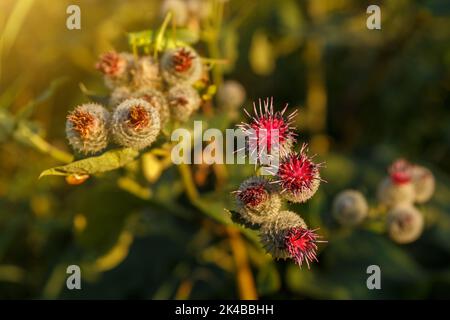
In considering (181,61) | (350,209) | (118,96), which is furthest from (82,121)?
(350,209)

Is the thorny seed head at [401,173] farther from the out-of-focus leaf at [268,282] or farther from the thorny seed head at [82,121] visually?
the thorny seed head at [82,121]

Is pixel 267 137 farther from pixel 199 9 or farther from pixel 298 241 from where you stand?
pixel 199 9

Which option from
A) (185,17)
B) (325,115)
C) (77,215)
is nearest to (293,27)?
(325,115)

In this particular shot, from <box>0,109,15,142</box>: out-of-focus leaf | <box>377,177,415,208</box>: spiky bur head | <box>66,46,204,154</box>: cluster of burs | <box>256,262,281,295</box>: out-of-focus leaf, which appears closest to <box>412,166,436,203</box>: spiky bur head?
<box>377,177,415,208</box>: spiky bur head

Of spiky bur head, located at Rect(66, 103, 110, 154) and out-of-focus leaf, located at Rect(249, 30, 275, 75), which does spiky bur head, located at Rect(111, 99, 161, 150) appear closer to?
spiky bur head, located at Rect(66, 103, 110, 154)

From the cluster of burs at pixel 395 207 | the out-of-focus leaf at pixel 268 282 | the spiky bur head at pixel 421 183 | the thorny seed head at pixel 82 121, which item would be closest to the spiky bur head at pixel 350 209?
the cluster of burs at pixel 395 207

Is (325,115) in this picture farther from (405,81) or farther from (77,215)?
(77,215)
